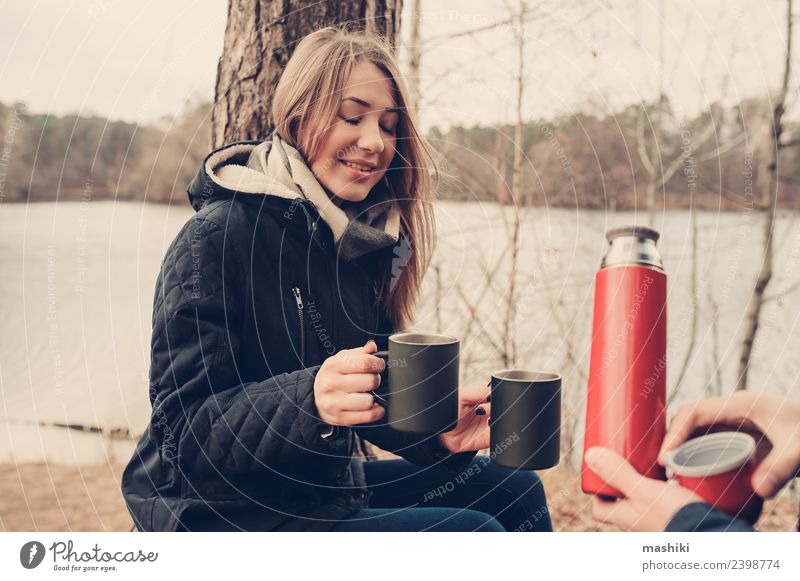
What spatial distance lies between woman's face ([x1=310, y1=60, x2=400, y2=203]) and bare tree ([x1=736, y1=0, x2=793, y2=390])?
0.96 metres

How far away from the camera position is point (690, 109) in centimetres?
160

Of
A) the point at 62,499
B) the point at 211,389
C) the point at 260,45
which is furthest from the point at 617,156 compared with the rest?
the point at 62,499

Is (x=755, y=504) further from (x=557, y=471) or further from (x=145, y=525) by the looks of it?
(x=557, y=471)

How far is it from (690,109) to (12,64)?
1462 mm

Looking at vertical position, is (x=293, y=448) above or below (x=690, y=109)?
below

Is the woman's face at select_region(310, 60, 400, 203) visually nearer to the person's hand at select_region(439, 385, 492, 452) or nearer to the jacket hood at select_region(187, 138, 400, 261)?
the jacket hood at select_region(187, 138, 400, 261)

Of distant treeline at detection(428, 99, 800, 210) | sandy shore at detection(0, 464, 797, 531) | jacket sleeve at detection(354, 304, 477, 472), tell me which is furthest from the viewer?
distant treeline at detection(428, 99, 800, 210)

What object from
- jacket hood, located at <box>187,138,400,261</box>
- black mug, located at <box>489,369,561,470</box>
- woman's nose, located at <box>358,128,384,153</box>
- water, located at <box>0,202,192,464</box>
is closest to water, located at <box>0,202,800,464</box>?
water, located at <box>0,202,192,464</box>

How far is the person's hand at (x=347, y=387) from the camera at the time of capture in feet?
2.67

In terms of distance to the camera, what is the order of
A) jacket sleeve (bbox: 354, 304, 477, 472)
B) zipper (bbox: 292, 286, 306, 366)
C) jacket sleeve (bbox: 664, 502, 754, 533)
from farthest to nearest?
jacket sleeve (bbox: 354, 304, 477, 472) < zipper (bbox: 292, 286, 306, 366) < jacket sleeve (bbox: 664, 502, 754, 533)

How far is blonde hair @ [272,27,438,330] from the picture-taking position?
980 millimetres

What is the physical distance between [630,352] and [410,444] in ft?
1.49

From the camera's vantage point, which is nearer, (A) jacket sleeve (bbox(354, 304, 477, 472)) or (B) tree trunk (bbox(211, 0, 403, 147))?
(A) jacket sleeve (bbox(354, 304, 477, 472))
